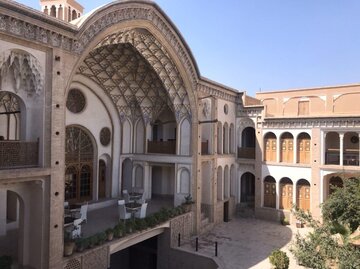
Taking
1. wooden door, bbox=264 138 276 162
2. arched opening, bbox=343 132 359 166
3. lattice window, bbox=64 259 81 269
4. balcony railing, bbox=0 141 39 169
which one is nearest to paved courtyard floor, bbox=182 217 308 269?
wooden door, bbox=264 138 276 162

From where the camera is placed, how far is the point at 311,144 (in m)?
19.2

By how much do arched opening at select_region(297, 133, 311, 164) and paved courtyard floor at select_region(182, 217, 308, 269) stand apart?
14.2 ft

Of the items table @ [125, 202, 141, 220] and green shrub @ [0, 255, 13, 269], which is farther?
table @ [125, 202, 141, 220]

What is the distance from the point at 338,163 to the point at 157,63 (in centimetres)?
1240

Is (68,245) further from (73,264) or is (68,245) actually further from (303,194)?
(303,194)

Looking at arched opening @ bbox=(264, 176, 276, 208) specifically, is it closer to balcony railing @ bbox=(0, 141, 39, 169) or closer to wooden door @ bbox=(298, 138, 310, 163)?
wooden door @ bbox=(298, 138, 310, 163)

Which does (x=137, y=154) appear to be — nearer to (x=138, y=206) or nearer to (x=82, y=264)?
(x=138, y=206)

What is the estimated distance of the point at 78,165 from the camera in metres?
16.0

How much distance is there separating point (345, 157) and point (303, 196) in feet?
11.6

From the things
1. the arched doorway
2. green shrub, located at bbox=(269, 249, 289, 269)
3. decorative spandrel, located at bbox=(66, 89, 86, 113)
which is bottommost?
green shrub, located at bbox=(269, 249, 289, 269)

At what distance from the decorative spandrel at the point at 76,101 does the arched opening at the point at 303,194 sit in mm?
14140

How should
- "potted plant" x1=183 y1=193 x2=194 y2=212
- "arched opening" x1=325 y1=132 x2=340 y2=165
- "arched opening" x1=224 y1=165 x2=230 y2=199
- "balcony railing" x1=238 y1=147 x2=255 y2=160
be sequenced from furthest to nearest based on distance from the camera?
1. "balcony railing" x1=238 y1=147 x2=255 y2=160
2. "arched opening" x1=224 y1=165 x2=230 y2=199
3. "arched opening" x1=325 y1=132 x2=340 y2=165
4. "potted plant" x1=183 y1=193 x2=194 y2=212

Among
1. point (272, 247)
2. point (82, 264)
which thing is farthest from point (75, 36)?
point (272, 247)

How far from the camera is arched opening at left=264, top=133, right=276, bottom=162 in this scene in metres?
21.0
